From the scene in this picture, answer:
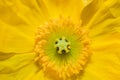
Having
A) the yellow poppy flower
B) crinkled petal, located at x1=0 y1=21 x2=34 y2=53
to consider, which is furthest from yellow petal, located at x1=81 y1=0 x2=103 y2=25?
crinkled petal, located at x1=0 y1=21 x2=34 y2=53

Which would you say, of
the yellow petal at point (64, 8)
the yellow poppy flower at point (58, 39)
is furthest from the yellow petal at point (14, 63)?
the yellow petal at point (64, 8)

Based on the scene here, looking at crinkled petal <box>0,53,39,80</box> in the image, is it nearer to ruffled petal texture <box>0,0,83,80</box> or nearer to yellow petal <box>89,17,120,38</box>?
ruffled petal texture <box>0,0,83,80</box>

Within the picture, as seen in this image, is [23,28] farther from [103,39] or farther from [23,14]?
[103,39]

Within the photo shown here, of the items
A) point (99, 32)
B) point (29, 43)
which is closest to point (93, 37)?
point (99, 32)

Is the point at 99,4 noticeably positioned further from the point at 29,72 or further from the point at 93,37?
the point at 29,72

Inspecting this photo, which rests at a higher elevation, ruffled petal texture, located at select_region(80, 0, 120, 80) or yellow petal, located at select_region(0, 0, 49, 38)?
yellow petal, located at select_region(0, 0, 49, 38)

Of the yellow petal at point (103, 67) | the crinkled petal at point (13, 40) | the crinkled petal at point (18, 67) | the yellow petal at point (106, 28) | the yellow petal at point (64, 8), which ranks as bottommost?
the yellow petal at point (103, 67)

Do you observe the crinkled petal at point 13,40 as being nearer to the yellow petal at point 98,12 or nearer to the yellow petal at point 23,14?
the yellow petal at point 23,14

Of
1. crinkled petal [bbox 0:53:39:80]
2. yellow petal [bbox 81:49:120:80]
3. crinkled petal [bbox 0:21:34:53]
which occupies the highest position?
crinkled petal [bbox 0:21:34:53]
